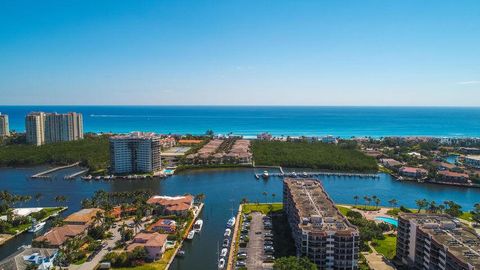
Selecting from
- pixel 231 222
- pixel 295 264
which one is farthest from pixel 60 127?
pixel 295 264

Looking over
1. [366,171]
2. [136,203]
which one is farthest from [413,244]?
[366,171]

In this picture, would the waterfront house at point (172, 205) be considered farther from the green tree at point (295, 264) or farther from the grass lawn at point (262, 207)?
the green tree at point (295, 264)

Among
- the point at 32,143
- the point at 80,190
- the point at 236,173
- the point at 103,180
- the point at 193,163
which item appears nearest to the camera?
the point at 80,190

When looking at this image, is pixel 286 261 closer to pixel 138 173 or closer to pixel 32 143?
pixel 138 173

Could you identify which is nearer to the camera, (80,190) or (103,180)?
(80,190)

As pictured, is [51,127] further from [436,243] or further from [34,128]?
[436,243]

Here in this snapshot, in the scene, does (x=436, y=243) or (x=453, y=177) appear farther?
(x=453, y=177)
